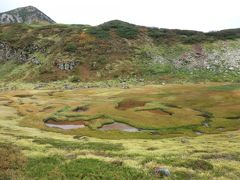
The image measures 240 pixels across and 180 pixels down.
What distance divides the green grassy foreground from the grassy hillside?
132ft

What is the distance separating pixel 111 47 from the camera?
594ft

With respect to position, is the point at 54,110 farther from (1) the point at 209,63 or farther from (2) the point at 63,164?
(1) the point at 209,63

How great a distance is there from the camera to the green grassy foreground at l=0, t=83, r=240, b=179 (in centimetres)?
3244

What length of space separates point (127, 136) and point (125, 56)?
11310 centimetres

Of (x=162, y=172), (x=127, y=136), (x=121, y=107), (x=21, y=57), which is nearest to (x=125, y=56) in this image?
(x=21, y=57)

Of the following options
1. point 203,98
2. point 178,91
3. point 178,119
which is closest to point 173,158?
point 178,119

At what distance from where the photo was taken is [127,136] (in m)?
65.7

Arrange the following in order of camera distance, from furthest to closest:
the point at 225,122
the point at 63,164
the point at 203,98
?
the point at 203,98, the point at 225,122, the point at 63,164

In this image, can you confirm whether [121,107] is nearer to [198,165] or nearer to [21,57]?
[198,165]

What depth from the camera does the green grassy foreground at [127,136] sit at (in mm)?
32438

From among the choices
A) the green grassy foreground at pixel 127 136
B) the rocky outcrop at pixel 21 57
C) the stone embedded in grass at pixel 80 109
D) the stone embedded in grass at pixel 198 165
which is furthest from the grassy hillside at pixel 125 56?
the stone embedded in grass at pixel 198 165

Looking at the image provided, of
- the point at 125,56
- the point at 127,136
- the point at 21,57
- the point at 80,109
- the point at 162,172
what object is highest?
the point at 125,56

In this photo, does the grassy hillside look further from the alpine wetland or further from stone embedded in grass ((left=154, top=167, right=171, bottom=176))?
stone embedded in grass ((left=154, top=167, right=171, bottom=176))

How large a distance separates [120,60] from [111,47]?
35.7 ft
